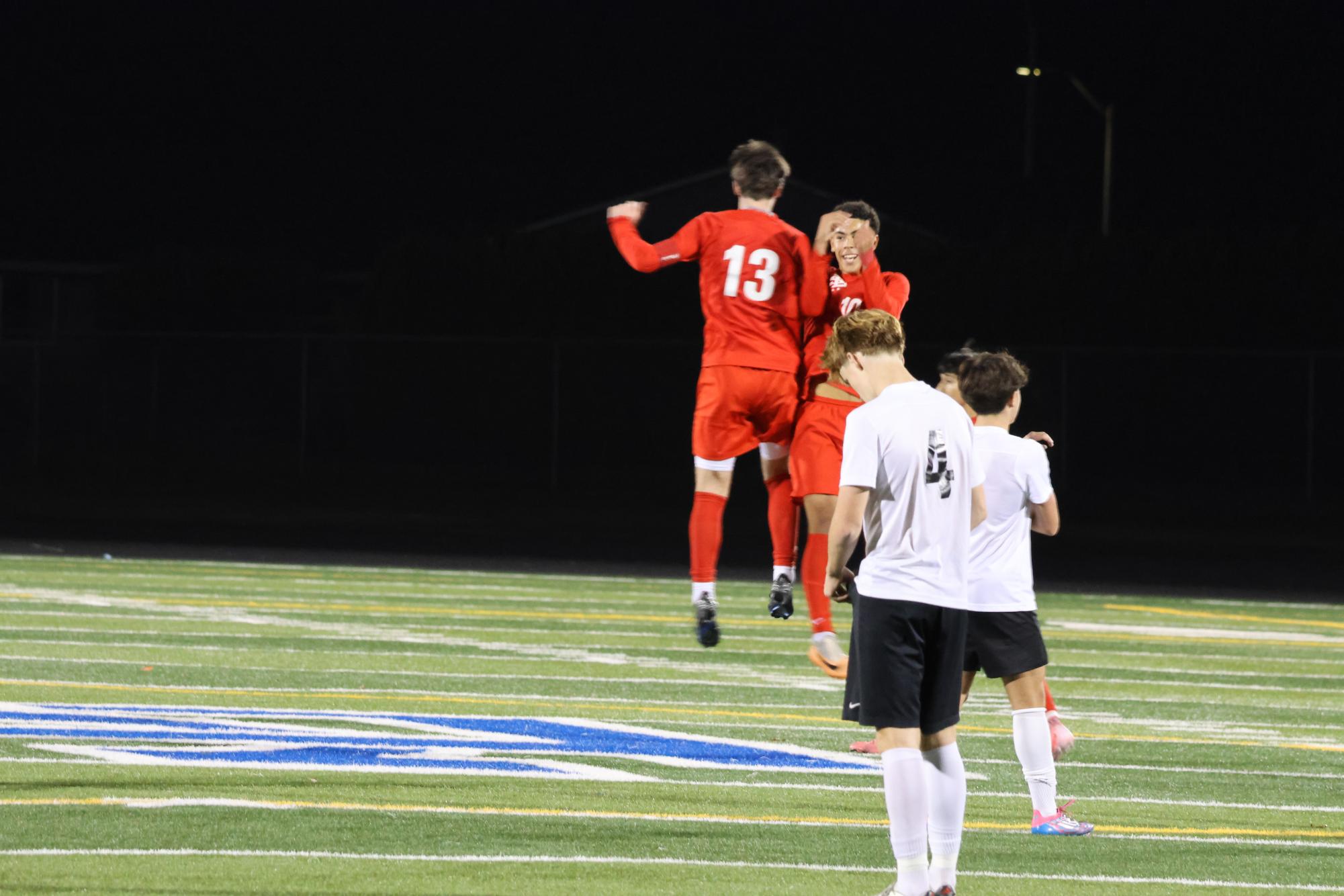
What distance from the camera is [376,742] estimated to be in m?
11.3

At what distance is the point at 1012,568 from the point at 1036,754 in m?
0.76

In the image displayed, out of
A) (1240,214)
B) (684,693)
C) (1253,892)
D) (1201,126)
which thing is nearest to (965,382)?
(1253,892)

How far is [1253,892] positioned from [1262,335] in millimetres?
33535

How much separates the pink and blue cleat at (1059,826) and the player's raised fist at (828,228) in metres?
2.54

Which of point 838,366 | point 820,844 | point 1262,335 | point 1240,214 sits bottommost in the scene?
point 820,844

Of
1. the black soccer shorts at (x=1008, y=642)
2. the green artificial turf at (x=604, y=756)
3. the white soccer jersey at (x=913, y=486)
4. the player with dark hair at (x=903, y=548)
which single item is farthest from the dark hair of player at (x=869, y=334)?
the black soccer shorts at (x=1008, y=642)

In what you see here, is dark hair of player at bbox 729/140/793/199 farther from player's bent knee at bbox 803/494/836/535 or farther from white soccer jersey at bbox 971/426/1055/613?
white soccer jersey at bbox 971/426/1055/613

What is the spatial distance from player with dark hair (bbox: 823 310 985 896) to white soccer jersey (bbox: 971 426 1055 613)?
1639 mm

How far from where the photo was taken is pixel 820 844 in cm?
850

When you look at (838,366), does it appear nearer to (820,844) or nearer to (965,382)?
(965,382)

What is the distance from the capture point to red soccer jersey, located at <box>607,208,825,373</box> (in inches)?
380

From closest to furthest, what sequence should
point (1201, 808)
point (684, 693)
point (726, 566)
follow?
point (1201, 808) < point (684, 693) < point (726, 566)

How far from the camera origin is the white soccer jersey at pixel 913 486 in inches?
271

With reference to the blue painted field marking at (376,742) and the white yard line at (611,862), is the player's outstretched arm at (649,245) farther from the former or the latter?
the white yard line at (611,862)
